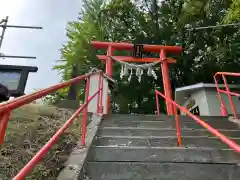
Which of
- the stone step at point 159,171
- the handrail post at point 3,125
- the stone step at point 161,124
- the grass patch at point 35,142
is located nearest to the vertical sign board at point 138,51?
the stone step at point 161,124

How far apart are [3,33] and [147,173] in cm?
640

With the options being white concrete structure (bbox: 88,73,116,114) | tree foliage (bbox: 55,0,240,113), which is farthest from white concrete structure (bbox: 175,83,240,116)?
white concrete structure (bbox: 88,73,116,114)

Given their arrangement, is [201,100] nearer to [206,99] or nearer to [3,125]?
[206,99]

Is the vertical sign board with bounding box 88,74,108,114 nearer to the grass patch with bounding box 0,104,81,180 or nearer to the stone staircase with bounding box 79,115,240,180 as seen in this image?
the grass patch with bounding box 0,104,81,180

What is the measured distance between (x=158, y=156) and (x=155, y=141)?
579mm

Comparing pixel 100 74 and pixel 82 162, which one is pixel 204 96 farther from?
pixel 82 162

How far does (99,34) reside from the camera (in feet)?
49.1

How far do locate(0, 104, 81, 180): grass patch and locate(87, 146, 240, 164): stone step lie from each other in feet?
1.30

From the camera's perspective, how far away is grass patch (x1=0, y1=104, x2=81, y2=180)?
2566mm

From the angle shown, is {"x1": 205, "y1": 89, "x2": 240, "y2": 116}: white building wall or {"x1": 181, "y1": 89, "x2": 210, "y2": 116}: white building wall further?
{"x1": 181, "y1": 89, "x2": 210, "y2": 116}: white building wall

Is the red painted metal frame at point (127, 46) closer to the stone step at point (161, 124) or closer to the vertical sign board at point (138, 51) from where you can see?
the vertical sign board at point (138, 51)

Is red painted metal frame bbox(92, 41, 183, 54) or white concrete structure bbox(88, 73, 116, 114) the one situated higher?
red painted metal frame bbox(92, 41, 183, 54)

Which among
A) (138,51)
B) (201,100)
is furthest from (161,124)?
(201,100)

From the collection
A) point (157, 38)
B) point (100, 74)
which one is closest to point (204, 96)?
point (100, 74)
